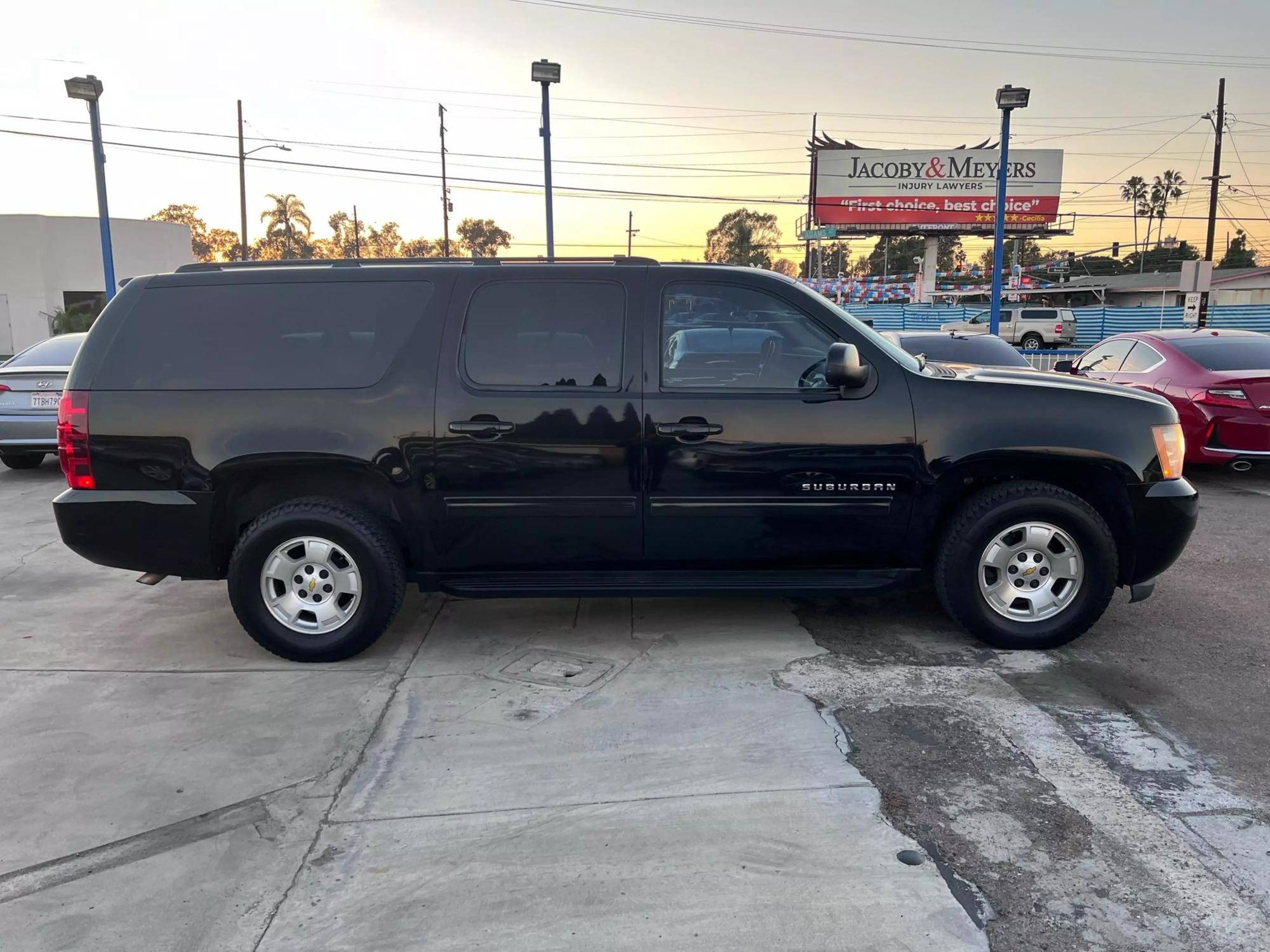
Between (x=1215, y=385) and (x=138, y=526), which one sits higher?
(x=1215, y=385)

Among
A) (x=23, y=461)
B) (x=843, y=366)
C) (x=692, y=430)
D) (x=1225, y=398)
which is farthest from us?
(x=23, y=461)

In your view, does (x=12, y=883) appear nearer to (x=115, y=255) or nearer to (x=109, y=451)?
(x=109, y=451)

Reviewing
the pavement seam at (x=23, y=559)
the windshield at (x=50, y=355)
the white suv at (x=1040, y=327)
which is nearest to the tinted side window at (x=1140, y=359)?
the pavement seam at (x=23, y=559)

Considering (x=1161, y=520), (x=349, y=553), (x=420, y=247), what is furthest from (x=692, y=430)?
(x=420, y=247)

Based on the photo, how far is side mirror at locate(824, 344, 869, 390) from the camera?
164 inches

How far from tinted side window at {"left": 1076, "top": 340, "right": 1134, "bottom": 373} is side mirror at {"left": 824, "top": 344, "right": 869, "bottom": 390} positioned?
7.38 meters

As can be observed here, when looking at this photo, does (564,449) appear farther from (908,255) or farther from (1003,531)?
(908,255)

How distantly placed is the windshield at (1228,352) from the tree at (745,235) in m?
65.2

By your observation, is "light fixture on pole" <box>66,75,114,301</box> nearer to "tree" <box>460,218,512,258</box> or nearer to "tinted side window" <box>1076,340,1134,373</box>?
"tinted side window" <box>1076,340,1134,373</box>

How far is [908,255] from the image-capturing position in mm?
96750

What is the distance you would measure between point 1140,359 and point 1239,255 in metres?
82.4

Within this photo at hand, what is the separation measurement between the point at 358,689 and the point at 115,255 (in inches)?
1626

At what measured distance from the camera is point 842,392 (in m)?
4.38

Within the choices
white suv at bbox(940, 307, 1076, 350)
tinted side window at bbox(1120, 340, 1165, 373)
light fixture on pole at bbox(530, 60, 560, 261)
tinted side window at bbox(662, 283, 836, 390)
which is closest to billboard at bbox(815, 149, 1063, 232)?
white suv at bbox(940, 307, 1076, 350)
